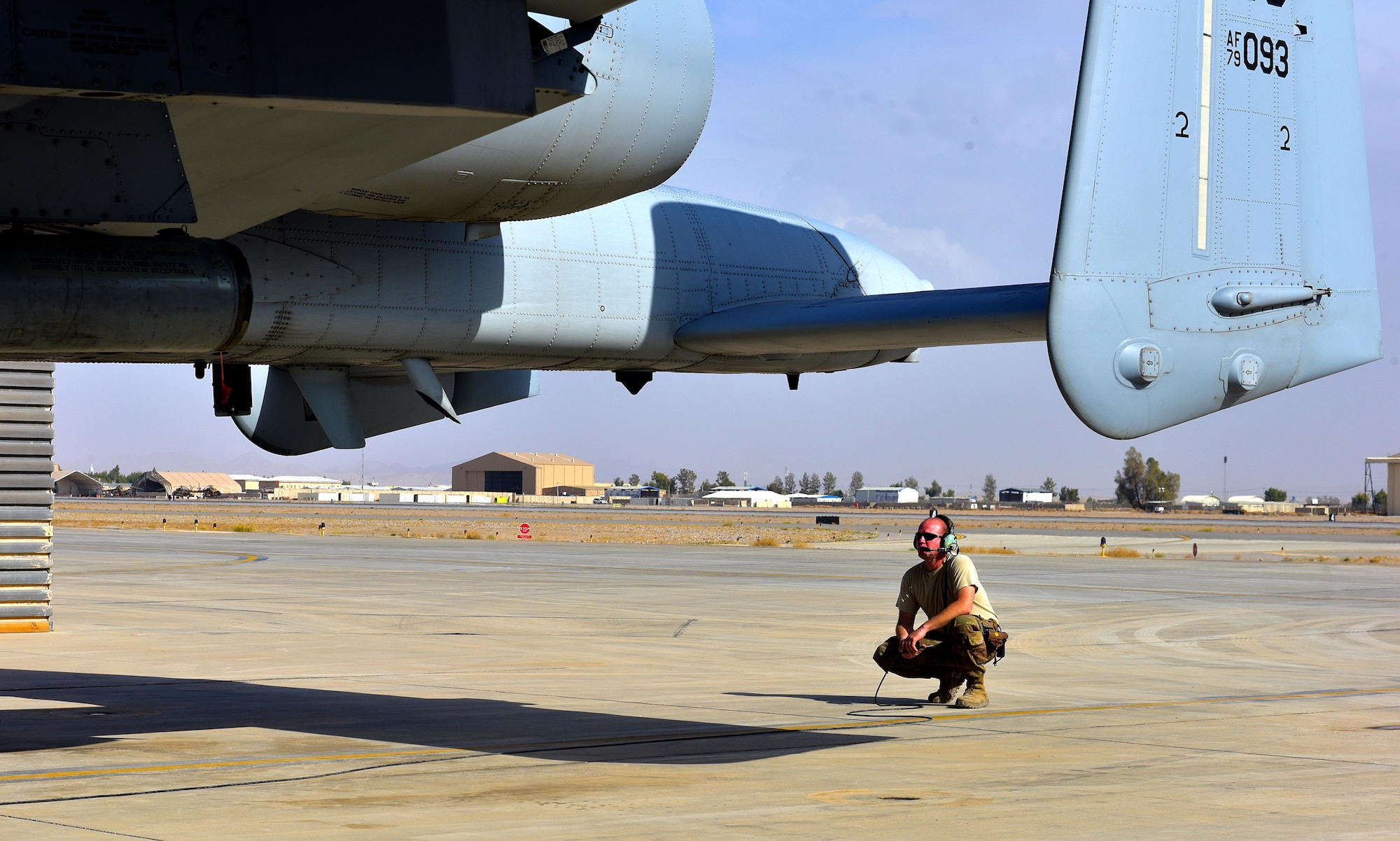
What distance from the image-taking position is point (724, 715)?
10852mm

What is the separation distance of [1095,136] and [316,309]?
181 inches

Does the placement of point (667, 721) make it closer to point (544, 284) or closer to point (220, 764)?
point (220, 764)

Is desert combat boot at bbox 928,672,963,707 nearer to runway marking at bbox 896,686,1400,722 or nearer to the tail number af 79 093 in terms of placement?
runway marking at bbox 896,686,1400,722

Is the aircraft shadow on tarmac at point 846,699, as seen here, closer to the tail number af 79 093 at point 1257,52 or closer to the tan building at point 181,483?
the tail number af 79 093 at point 1257,52

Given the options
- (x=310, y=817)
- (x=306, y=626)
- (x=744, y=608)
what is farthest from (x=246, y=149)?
(x=744, y=608)

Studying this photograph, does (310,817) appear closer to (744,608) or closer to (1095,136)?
(1095,136)

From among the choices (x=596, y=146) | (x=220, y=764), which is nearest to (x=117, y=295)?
(x=596, y=146)

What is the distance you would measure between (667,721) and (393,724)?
2.05m

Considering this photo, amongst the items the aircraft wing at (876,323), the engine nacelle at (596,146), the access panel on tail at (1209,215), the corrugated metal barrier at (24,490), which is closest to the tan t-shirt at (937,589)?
the aircraft wing at (876,323)

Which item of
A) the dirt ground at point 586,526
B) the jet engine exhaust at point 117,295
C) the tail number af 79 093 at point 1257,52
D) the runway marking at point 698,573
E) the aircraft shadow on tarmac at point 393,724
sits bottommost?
Result: the dirt ground at point 586,526

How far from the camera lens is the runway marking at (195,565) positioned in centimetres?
2889

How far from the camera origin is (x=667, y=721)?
414 inches

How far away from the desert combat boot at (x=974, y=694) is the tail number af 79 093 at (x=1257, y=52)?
537cm

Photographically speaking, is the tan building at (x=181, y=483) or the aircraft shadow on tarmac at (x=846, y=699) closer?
the aircraft shadow on tarmac at (x=846, y=699)
